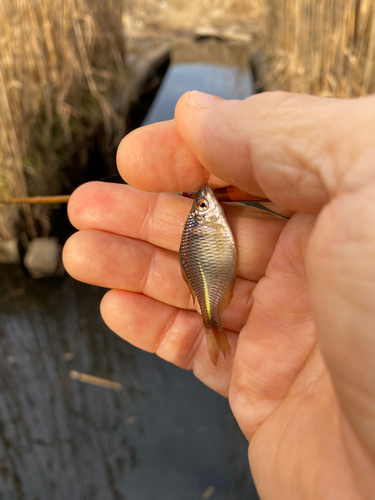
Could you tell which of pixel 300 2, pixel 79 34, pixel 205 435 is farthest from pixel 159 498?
pixel 300 2

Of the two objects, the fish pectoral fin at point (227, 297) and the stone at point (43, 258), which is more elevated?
the fish pectoral fin at point (227, 297)

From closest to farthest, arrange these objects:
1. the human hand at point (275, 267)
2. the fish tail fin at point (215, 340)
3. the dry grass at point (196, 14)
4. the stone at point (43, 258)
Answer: the human hand at point (275, 267)
the fish tail fin at point (215, 340)
the stone at point (43, 258)
the dry grass at point (196, 14)

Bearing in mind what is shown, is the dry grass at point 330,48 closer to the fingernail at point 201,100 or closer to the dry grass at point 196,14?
the fingernail at point 201,100

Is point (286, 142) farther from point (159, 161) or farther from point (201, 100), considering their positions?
point (159, 161)

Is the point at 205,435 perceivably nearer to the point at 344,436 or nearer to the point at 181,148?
the point at 344,436

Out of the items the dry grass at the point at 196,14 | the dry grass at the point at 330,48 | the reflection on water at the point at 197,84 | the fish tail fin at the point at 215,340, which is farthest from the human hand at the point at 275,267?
the dry grass at the point at 196,14

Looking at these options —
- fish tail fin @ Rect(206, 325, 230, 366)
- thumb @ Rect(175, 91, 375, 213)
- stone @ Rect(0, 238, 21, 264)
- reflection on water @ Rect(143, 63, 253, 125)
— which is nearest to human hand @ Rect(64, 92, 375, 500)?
thumb @ Rect(175, 91, 375, 213)

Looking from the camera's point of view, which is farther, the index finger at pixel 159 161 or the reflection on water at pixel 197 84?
the reflection on water at pixel 197 84

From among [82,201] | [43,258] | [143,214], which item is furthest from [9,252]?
[143,214]
